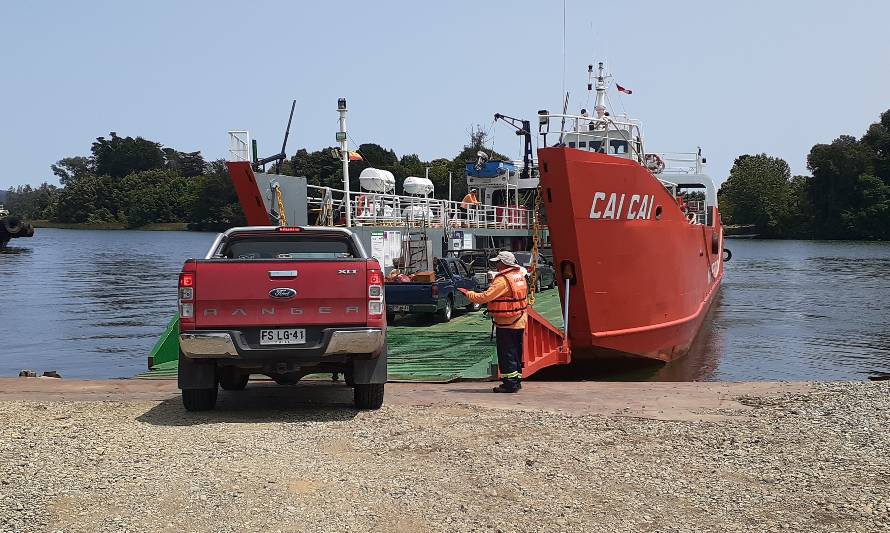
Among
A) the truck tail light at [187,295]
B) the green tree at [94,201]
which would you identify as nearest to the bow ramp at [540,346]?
the truck tail light at [187,295]

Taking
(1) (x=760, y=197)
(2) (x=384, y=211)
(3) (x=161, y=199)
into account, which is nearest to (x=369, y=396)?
(2) (x=384, y=211)

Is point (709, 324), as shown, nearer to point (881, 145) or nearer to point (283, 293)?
point (283, 293)

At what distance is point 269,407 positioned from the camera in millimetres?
8883

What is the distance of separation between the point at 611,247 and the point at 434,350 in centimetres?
332

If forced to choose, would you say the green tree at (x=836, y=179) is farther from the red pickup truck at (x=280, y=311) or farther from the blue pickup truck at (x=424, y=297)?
the red pickup truck at (x=280, y=311)

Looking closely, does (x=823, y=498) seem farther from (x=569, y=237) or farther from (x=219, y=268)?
(x=569, y=237)

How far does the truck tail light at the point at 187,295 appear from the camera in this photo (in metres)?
7.54

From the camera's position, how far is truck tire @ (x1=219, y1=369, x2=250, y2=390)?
31.7 feet

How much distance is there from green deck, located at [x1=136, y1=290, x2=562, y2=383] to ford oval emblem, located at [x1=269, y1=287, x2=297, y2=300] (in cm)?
365

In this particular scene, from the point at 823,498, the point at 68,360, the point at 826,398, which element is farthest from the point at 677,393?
the point at 68,360

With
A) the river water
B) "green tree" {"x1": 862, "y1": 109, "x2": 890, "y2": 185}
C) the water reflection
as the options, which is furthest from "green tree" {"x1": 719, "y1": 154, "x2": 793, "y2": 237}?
the water reflection

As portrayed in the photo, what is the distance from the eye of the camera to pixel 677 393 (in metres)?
9.82

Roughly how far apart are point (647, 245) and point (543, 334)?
11.6 ft

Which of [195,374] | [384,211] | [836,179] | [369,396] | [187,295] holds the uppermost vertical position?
[836,179]
